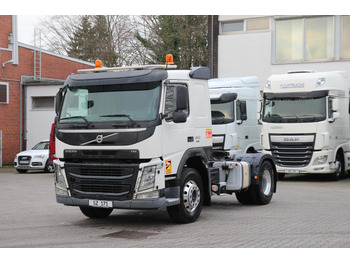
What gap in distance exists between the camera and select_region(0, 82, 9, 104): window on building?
30.2m

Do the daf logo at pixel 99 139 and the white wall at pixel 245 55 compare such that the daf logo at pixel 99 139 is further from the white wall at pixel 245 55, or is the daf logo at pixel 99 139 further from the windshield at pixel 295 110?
the white wall at pixel 245 55

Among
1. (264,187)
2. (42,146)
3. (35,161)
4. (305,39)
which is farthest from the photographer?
(42,146)

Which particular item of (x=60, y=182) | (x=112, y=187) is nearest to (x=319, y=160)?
(x=112, y=187)

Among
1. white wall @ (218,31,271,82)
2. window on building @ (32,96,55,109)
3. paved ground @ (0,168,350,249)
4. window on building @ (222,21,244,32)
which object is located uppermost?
window on building @ (222,21,244,32)

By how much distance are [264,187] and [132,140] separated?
192 inches

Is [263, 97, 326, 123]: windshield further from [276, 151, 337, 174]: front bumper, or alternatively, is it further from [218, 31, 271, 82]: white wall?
[218, 31, 271, 82]: white wall

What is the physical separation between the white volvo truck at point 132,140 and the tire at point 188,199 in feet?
0.06

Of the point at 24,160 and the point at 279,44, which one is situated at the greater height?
the point at 279,44

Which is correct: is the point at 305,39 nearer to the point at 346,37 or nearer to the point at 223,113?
the point at 346,37

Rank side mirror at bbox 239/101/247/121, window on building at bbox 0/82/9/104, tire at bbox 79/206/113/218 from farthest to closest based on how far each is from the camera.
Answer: window on building at bbox 0/82/9/104 < side mirror at bbox 239/101/247/121 < tire at bbox 79/206/113/218

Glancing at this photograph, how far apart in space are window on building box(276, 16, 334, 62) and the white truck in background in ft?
20.5

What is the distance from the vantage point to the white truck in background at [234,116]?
59.6 ft

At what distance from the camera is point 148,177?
9180mm

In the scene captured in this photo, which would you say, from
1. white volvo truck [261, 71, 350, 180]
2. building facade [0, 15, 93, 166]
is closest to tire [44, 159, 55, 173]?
building facade [0, 15, 93, 166]
